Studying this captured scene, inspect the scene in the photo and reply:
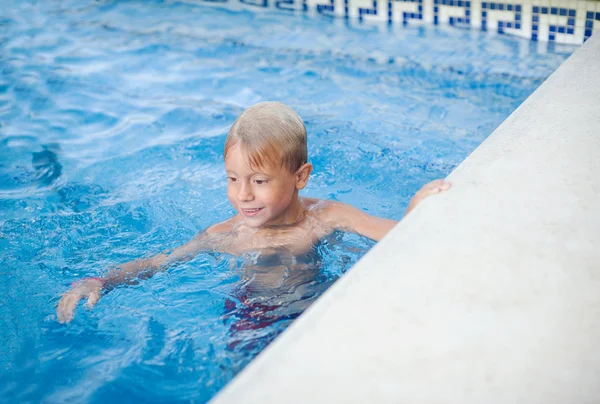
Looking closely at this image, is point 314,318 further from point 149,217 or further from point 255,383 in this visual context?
point 149,217

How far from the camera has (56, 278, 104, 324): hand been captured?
2.45 m

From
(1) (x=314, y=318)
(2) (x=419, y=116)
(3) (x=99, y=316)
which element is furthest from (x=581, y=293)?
(2) (x=419, y=116)

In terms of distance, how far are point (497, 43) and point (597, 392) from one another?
526 cm

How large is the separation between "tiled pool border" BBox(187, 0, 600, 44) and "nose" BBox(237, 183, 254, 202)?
14.6ft

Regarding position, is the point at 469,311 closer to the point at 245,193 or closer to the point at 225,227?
the point at 245,193

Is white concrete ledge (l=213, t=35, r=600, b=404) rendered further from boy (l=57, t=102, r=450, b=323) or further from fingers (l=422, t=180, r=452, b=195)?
boy (l=57, t=102, r=450, b=323)

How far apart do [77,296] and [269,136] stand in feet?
3.21

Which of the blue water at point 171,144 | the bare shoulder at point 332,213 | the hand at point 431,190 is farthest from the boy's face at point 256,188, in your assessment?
the hand at point 431,190

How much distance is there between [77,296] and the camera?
2.51 metres

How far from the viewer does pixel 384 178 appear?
4164 mm

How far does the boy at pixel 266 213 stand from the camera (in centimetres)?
256

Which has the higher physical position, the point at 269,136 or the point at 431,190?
the point at 269,136

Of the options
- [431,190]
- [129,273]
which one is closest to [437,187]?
[431,190]

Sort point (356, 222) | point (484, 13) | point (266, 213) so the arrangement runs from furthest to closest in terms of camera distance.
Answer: point (484, 13), point (356, 222), point (266, 213)
